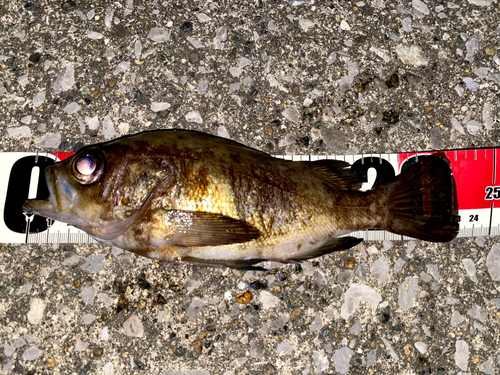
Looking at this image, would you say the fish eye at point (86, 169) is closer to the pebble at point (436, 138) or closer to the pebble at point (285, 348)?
the pebble at point (285, 348)

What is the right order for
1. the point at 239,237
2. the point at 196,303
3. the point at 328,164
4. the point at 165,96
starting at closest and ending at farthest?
the point at 239,237, the point at 328,164, the point at 196,303, the point at 165,96

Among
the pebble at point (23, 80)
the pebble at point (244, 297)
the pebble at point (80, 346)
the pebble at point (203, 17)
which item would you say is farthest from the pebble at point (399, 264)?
→ the pebble at point (23, 80)

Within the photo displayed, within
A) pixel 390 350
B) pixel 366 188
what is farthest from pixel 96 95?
pixel 390 350

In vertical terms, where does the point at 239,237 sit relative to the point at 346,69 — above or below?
below

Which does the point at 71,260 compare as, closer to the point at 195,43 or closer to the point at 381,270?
the point at 195,43

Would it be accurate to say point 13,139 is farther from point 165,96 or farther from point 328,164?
point 328,164

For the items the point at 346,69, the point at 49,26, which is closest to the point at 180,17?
the point at 49,26
